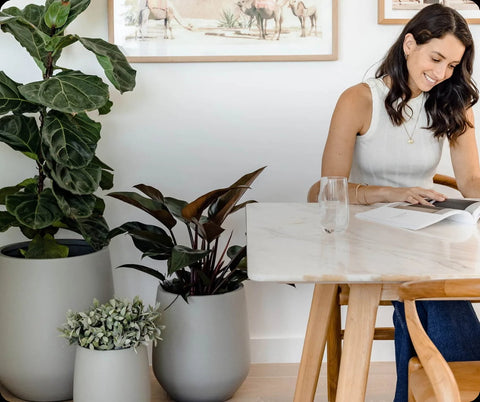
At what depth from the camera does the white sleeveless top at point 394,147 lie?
236 cm

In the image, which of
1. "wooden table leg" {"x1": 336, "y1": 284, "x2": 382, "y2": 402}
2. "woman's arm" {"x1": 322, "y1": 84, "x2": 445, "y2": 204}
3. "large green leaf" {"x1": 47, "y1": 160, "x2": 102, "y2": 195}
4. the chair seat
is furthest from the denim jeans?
"large green leaf" {"x1": 47, "y1": 160, "x2": 102, "y2": 195}

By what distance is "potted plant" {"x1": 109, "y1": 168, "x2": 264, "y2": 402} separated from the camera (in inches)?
90.0

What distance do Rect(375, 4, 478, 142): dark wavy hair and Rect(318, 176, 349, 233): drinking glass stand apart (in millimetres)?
845

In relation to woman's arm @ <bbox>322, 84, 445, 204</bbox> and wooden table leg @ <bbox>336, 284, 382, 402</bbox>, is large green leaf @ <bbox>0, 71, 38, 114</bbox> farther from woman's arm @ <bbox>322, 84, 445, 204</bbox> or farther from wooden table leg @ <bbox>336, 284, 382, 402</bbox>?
wooden table leg @ <bbox>336, 284, 382, 402</bbox>

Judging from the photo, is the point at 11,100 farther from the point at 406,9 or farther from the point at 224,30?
the point at 406,9

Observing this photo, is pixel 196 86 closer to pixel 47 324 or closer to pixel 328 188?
pixel 47 324

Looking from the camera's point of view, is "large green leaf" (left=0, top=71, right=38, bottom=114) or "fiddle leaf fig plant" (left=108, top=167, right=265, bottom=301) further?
"large green leaf" (left=0, top=71, right=38, bottom=114)

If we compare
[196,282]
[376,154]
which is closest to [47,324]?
[196,282]

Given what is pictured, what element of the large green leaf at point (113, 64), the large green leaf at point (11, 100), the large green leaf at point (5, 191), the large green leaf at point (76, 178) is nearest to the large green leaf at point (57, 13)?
the large green leaf at point (113, 64)

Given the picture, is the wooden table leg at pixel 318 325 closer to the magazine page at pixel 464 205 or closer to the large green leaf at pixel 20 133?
the magazine page at pixel 464 205

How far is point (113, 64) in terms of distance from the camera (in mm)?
2316

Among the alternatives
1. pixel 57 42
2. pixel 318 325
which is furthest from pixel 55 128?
pixel 318 325

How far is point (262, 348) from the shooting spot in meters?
2.91

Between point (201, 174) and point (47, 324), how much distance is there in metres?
0.87
